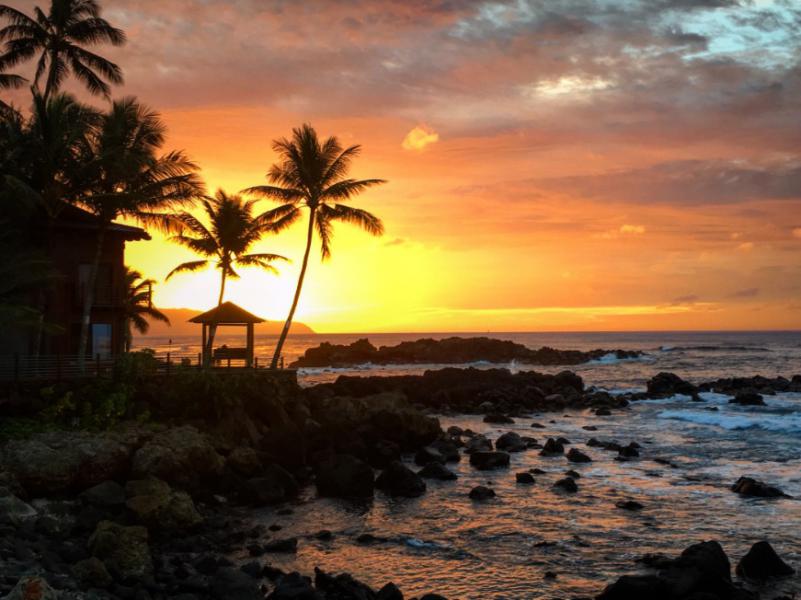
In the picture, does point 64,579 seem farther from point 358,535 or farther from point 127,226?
point 127,226

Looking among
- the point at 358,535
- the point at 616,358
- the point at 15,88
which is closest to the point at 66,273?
the point at 15,88

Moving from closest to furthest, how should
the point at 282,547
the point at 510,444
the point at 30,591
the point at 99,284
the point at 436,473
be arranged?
the point at 30,591 < the point at 282,547 < the point at 436,473 < the point at 510,444 < the point at 99,284

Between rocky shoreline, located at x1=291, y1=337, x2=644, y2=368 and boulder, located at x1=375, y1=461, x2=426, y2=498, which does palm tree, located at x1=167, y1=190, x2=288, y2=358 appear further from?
rocky shoreline, located at x1=291, y1=337, x2=644, y2=368

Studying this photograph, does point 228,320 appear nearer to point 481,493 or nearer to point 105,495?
point 105,495

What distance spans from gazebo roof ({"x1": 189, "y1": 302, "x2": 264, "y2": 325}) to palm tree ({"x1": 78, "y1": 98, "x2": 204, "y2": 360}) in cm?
429

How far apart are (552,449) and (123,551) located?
62.0 feet

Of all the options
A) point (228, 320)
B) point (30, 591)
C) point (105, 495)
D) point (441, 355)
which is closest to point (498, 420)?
point (228, 320)

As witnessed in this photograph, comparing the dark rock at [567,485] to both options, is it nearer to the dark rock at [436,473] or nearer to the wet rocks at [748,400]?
the dark rock at [436,473]

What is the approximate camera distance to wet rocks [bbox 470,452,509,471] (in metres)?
24.3

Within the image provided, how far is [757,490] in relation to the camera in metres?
20.0

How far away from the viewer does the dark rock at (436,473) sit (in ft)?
72.9

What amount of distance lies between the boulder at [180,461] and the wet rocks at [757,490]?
1548cm

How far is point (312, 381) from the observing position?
2633 inches

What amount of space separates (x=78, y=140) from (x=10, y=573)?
20.6 m
